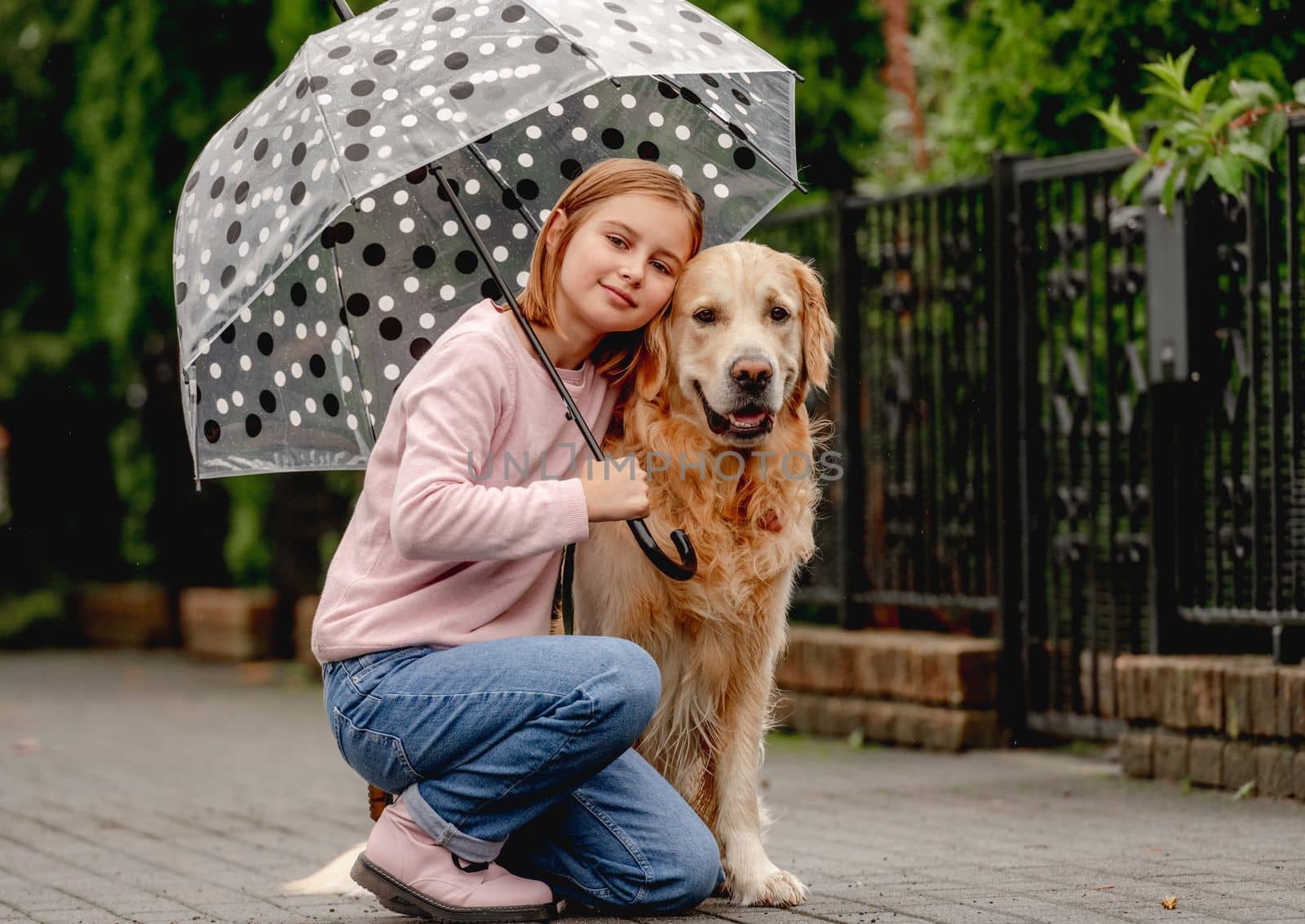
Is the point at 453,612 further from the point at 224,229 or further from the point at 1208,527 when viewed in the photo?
the point at 1208,527

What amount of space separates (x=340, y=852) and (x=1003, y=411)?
10.6ft

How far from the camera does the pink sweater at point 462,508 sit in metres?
3.60

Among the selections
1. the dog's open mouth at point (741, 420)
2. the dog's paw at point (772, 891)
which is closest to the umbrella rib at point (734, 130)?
the dog's open mouth at point (741, 420)

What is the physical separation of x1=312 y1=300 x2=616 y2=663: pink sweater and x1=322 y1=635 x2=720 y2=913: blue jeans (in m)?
0.09

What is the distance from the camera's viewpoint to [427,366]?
376 cm

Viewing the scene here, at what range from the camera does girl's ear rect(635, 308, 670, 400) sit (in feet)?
A: 13.6

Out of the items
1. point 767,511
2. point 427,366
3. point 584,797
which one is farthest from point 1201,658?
point 427,366

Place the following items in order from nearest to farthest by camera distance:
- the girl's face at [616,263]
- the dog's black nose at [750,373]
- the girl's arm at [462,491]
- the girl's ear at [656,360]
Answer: the girl's arm at [462,491] → the girl's face at [616,263] → the dog's black nose at [750,373] → the girl's ear at [656,360]

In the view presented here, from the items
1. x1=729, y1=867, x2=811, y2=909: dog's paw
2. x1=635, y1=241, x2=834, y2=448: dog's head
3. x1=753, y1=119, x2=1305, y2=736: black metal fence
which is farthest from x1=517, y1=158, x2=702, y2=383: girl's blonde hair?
x1=753, y1=119, x2=1305, y2=736: black metal fence

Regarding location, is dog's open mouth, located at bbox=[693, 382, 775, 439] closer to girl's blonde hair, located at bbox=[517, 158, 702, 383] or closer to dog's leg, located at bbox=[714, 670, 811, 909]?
girl's blonde hair, located at bbox=[517, 158, 702, 383]

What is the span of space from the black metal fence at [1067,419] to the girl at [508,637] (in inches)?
105

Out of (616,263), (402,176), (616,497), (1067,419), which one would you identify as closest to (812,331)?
(616,263)

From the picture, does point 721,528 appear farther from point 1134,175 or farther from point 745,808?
point 1134,175

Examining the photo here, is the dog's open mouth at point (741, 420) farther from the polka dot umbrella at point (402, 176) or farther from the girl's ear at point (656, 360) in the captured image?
the polka dot umbrella at point (402, 176)
